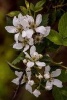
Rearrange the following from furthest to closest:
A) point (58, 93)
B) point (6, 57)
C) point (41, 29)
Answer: point (6, 57) < point (58, 93) < point (41, 29)

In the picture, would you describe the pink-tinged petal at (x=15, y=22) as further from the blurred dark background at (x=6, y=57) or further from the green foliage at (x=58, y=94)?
the blurred dark background at (x=6, y=57)

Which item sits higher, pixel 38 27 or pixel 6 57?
pixel 38 27

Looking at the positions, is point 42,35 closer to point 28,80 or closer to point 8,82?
point 28,80

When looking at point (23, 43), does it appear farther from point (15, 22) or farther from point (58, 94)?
point (58, 94)

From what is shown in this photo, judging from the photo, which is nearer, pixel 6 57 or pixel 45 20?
pixel 45 20

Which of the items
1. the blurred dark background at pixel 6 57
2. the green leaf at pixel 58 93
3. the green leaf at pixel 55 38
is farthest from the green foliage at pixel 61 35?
the blurred dark background at pixel 6 57

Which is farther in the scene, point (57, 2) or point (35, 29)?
point (57, 2)

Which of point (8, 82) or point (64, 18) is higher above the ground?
point (64, 18)

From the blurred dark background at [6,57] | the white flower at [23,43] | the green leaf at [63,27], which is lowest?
the blurred dark background at [6,57]

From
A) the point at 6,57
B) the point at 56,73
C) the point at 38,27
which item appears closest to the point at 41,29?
the point at 38,27

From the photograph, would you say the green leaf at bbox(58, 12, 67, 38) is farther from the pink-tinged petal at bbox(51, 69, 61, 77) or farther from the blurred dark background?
the blurred dark background

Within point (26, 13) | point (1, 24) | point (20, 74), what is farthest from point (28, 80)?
point (1, 24)
